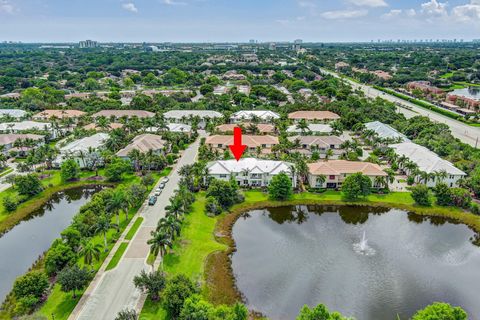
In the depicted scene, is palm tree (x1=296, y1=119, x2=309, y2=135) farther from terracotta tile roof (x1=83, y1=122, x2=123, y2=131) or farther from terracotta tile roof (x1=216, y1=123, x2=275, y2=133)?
terracotta tile roof (x1=83, y1=122, x2=123, y2=131)

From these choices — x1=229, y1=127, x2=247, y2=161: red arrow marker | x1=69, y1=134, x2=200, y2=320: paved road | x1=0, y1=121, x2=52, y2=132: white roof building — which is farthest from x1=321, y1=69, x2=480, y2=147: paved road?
x1=0, y1=121, x2=52, y2=132: white roof building

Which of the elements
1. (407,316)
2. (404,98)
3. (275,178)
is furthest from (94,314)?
(404,98)

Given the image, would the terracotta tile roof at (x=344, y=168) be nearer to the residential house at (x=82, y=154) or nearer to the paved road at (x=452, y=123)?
the paved road at (x=452, y=123)

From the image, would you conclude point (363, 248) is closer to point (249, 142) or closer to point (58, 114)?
point (249, 142)

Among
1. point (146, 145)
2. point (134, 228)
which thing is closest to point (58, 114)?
point (146, 145)

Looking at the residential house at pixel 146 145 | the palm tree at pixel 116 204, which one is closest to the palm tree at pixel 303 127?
the residential house at pixel 146 145

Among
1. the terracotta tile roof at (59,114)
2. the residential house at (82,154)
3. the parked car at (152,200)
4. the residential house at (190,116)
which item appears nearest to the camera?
the parked car at (152,200)
